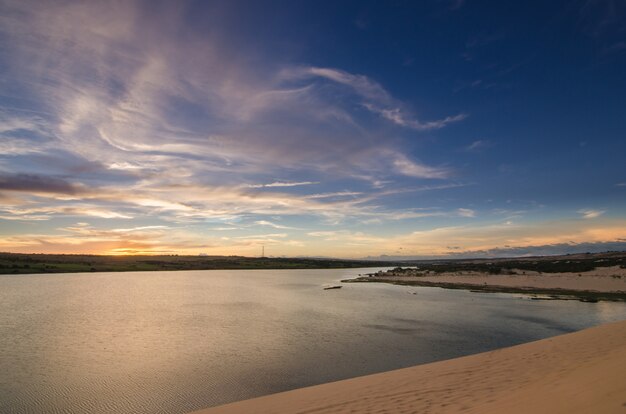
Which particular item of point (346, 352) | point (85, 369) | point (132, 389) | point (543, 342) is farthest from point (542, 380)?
point (85, 369)

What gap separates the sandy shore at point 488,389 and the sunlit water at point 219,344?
2515 mm

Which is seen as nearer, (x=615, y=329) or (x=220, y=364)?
(x=220, y=364)

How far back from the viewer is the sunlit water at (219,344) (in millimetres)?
14852

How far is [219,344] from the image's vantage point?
2377 cm

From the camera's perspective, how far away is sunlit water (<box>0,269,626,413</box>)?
48.7 feet

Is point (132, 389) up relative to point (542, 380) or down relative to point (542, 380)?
down

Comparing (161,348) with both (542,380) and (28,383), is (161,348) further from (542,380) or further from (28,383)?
(542,380)

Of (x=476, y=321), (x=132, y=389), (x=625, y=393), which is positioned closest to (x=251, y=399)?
(x=132, y=389)

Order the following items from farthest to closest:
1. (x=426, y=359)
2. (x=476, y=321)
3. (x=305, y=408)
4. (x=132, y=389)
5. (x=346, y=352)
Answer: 1. (x=476, y=321)
2. (x=346, y=352)
3. (x=426, y=359)
4. (x=132, y=389)
5. (x=305, y=408)

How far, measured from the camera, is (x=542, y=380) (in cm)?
1237

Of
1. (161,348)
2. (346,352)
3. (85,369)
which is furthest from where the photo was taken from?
(161,348)

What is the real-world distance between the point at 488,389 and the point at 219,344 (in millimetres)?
16978

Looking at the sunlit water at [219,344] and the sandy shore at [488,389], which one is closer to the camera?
the sandy shore at [488,389]

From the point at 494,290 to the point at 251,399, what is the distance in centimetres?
5626
